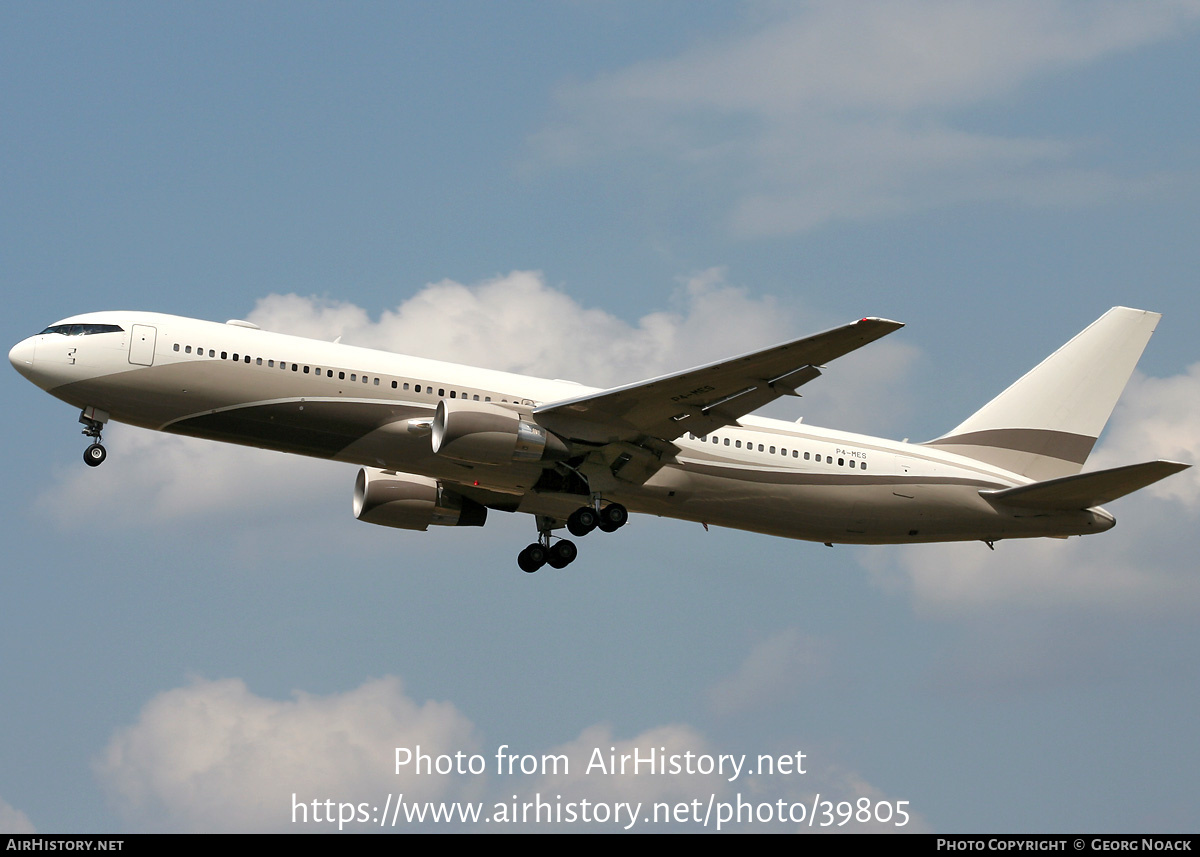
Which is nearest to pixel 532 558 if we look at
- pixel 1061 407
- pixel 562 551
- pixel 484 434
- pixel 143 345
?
pixel 562 551

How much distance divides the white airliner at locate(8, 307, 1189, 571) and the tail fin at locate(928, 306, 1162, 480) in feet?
0.22

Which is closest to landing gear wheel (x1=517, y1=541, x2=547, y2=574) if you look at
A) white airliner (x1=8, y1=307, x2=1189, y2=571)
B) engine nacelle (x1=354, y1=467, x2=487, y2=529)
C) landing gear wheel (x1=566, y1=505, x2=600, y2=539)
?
white airliner (x1=8, y1=307, x2=1189, y2=571)

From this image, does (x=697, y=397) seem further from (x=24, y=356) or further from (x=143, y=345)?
(x=24, y=356)

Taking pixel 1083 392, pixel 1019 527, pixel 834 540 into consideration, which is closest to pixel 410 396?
pixel 834 540

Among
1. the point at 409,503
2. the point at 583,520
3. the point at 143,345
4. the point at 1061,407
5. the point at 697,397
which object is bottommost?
the point at 583,520

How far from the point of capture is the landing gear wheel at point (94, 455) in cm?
3422

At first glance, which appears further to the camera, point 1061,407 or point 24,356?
point 1061,407

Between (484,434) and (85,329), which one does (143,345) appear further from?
(484,434)

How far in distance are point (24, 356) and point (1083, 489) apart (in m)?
28.2

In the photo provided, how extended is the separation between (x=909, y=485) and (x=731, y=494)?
534 centimetres

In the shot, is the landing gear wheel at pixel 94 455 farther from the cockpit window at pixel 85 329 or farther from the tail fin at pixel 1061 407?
the tail fin at pixel 1061 407

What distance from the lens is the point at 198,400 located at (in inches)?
1313

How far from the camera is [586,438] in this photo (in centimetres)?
3503

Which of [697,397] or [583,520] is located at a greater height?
[697,397]
